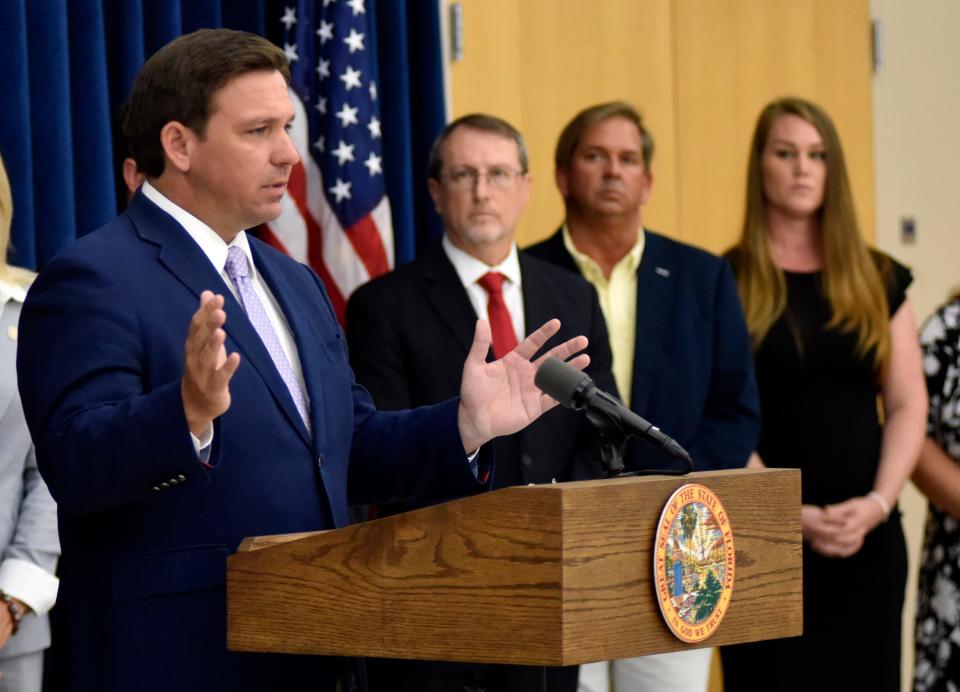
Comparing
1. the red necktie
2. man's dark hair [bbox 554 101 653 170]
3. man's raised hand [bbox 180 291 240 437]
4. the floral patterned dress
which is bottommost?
the floral patterned dress

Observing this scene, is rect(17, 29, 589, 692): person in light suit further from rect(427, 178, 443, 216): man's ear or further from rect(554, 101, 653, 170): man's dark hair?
rect(554, 101, 653, 170): man's dark hair

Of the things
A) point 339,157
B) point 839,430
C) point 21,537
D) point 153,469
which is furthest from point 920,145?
point 153,469

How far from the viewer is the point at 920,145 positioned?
6.48 m

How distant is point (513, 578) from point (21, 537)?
163cm

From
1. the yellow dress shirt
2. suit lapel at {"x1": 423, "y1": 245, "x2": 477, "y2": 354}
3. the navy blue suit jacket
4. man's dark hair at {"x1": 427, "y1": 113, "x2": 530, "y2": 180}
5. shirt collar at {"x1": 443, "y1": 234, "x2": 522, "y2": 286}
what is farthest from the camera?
the yellow dress shirt

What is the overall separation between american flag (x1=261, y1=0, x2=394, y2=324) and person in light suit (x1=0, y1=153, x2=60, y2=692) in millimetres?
1416

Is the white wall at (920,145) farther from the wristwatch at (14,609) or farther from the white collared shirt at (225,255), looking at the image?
the white collared shirt at (225,255)

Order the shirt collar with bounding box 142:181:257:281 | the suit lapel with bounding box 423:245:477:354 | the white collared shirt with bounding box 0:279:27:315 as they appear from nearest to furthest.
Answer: the shirt collar with bounding box 142:181:257:281 → the white collared shirt with bounding box 0:279:27:315 → the suit lapel with bounding box 423:245:477:354

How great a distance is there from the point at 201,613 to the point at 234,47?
0.93m

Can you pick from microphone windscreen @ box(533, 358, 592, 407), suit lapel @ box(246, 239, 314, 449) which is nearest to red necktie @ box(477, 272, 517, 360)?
suit lapel @ box(246, 239, 314, 449)

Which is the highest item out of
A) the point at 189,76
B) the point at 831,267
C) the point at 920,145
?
the point at 920,145

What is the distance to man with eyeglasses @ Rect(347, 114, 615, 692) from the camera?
381 centimetres

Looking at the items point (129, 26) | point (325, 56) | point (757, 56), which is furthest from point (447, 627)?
point (757, 56)

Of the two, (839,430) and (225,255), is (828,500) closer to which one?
(839,430)
